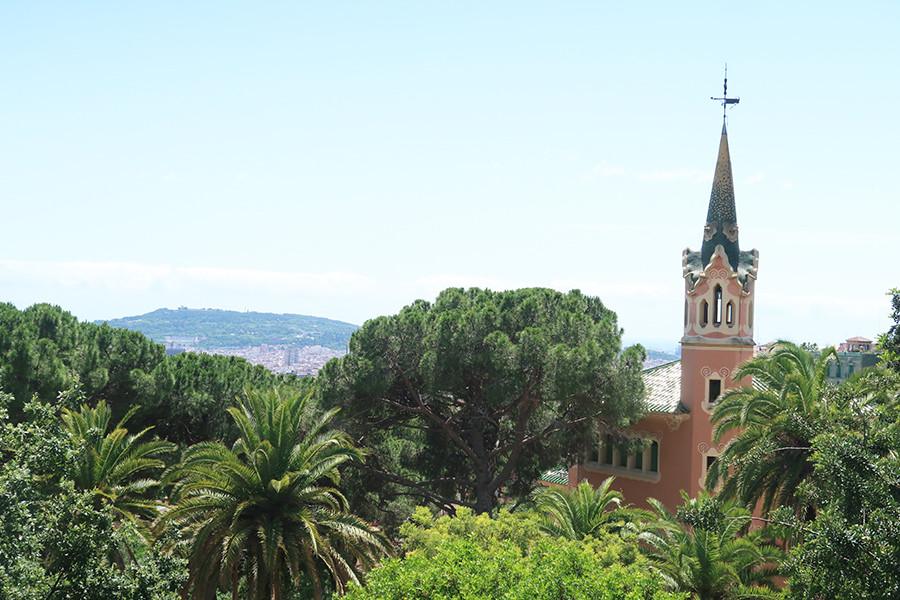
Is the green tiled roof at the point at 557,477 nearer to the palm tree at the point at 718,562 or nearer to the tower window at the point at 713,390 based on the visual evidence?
the tower window at the point at 713,390

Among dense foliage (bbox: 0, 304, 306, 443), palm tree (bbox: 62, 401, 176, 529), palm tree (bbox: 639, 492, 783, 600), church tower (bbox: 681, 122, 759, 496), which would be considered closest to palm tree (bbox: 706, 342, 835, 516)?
palm tree (bbox: 639, 492, 783, 600)

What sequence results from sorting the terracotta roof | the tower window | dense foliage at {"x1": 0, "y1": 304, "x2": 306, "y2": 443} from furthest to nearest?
1. the terracotta roof
2. the tower window
3. dense foliage at {"x1": 0, "y1": 304, "x2": 306, "y2": 443}

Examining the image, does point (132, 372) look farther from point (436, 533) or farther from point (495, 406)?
point (436, 533)

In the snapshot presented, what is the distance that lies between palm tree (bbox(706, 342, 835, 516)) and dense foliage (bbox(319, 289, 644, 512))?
4.80 m

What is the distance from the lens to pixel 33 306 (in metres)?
30.2

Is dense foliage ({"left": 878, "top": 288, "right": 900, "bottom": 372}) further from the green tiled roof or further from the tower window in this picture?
the green tiled roof

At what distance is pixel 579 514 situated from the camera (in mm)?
21859

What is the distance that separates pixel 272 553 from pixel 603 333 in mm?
14236

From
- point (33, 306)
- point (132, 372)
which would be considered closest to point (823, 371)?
point (132, 372)

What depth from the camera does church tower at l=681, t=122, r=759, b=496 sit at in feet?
94.2

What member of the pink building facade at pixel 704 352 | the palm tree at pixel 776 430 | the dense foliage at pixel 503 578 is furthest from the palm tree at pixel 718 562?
the pink building facade at pixel 704 352

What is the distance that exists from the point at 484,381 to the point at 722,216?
9.64 metres

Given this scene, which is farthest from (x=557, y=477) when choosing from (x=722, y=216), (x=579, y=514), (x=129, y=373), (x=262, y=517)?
(x=262, y=517)

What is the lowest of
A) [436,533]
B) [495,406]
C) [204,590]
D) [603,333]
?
[204,590]
